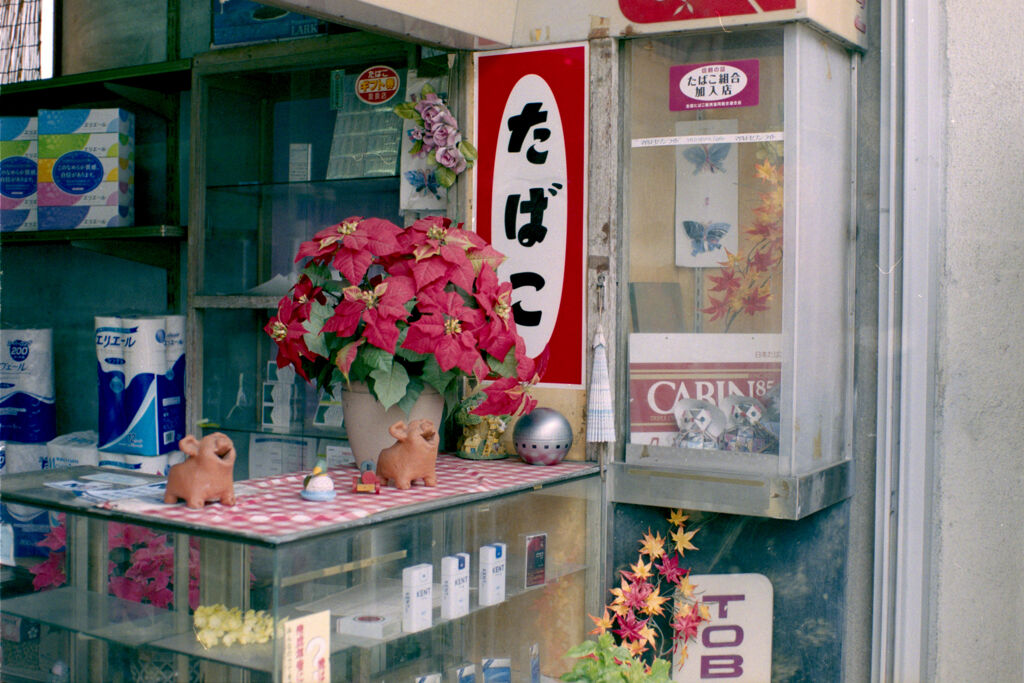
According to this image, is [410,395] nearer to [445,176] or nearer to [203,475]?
[203,475]

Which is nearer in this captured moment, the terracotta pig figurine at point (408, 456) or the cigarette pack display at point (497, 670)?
the terracotta pig figurine at point (408, 456)

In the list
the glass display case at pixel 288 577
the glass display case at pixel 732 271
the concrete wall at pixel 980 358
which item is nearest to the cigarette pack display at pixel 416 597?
the glass display case at pixel 288 577

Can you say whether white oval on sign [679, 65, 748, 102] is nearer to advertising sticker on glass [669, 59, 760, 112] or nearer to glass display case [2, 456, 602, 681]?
advertising sticker on glass [669, 59, 760, 112]

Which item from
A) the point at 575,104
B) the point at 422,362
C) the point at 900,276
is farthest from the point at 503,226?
the point at 900,276

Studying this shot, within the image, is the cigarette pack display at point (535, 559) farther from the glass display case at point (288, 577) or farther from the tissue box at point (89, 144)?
the tissue box at point (89, 144)

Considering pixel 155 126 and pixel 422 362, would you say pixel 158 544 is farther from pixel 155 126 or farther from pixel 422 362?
pixel 155 126

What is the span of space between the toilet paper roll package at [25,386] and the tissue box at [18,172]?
43 centimetres

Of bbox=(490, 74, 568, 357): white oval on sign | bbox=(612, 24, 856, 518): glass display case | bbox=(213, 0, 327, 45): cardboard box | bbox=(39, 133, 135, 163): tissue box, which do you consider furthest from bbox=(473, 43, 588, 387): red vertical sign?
bbox=(39, 133, 135, 163): tissue box

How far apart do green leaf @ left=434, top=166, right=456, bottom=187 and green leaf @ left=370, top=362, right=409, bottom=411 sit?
68cm

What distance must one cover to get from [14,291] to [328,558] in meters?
2.82

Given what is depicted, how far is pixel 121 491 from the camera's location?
2080 millimetres

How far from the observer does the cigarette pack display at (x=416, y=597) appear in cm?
206

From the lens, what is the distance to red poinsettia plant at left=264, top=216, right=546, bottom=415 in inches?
88.2

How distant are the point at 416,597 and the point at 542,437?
1.89 ft
